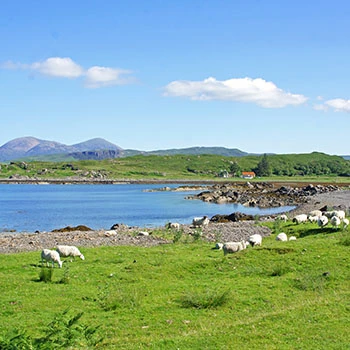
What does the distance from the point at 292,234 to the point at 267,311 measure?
64.9 ft

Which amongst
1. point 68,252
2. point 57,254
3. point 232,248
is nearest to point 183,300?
point 57,254

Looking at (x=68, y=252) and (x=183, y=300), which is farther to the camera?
(x=68, y=252)

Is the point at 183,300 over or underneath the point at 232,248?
underneath

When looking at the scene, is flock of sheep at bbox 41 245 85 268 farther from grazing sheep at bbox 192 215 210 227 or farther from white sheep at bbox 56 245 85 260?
grazing sheep at bbox 192 215 210 227

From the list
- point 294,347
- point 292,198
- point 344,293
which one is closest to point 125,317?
point 294,347

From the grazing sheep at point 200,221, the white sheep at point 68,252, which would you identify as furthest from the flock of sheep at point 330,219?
the white sheep at point 68,252

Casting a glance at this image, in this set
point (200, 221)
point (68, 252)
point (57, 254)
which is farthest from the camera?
point (200, 221)

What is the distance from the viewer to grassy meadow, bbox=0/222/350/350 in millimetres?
12094

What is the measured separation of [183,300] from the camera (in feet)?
52.5

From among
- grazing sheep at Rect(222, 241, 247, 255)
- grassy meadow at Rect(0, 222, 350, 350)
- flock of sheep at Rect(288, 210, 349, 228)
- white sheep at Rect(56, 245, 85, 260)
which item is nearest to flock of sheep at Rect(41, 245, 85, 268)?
white sheep at Rect(56, 245, 85, 260)

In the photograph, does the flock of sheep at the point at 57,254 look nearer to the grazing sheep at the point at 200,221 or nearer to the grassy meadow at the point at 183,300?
the grassy meadow at the point at 183,300

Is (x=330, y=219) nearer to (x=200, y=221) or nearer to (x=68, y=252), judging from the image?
(x=200, y=221)

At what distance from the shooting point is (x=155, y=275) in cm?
2009

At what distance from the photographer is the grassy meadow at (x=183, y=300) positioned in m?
12.1
